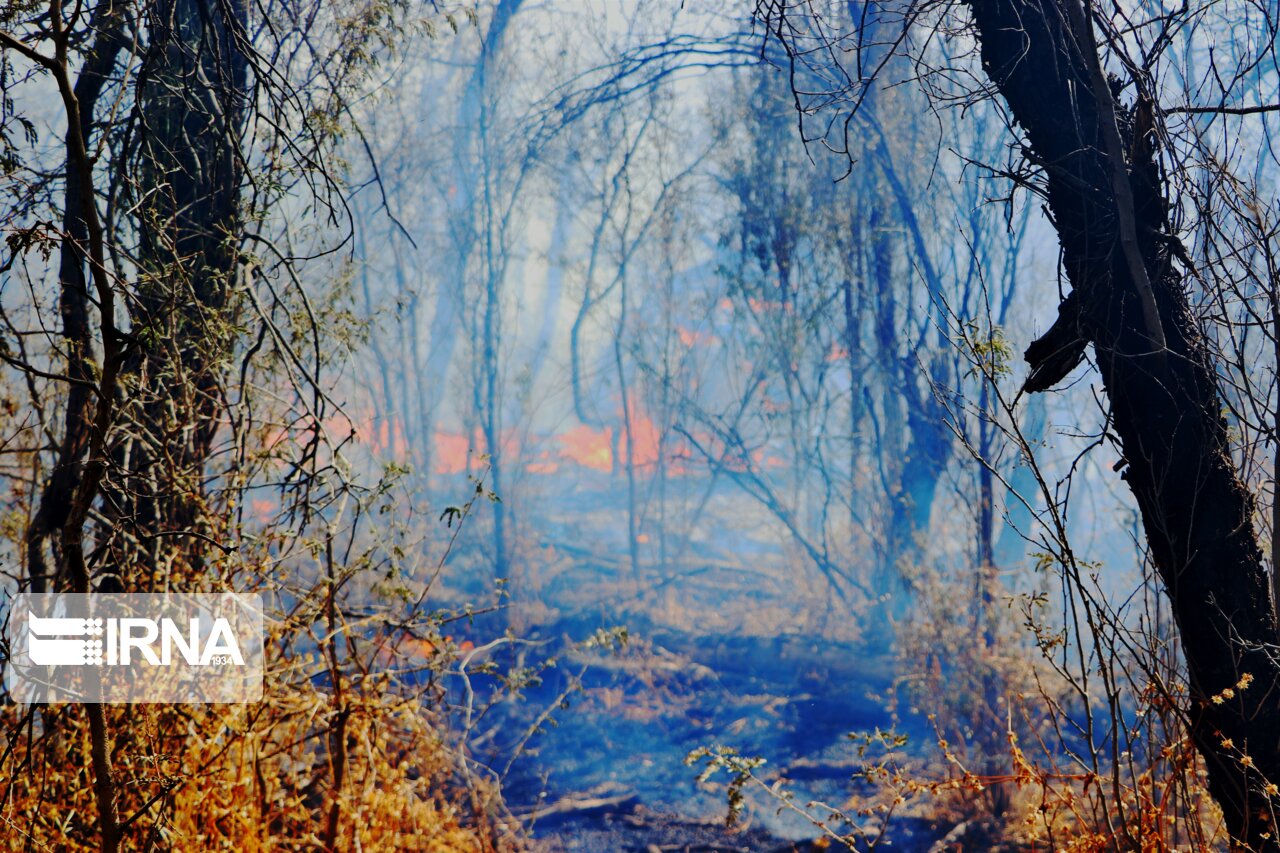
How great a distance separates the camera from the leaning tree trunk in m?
2.44

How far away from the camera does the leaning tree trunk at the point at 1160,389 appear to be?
Answer: 2441 mm

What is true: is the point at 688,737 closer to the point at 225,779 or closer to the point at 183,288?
the point at 225,779

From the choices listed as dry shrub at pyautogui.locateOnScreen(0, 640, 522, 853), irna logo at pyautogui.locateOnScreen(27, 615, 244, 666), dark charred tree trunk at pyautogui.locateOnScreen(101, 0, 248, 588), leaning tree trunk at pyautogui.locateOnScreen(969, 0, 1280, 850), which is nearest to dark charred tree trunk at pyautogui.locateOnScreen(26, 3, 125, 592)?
dark charred tree trunk at pyautogui.locateOnScreen(101, 0, 248, 588)

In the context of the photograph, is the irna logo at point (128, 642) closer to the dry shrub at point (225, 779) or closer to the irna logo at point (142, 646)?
the irna logo at point (142, 646)

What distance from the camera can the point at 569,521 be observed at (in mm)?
23359

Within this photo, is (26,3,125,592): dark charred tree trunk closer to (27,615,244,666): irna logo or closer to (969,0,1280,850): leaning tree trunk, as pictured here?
(27,615,244,666): irna logo

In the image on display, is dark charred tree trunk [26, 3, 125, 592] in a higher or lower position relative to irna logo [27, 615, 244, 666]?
higher

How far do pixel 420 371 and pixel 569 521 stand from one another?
663 centimetres

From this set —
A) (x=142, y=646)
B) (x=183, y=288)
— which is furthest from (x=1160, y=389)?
(x=142, y=646)

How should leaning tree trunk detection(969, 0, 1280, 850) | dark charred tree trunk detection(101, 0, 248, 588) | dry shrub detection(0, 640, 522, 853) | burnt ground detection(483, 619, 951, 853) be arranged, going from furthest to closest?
burnt ground detection(483, 619, 951, 853), dark charred tree trunk detection(101, 0, 248, 588), dry shrub detection(0, 640, 522, 853), leaning tree trunk detection(969, 0, 1280, 850)

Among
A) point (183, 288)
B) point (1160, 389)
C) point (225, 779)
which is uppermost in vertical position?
point (183, 288)

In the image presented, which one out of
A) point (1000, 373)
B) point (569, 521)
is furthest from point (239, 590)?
point (569, 521)

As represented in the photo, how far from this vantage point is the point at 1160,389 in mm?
2535

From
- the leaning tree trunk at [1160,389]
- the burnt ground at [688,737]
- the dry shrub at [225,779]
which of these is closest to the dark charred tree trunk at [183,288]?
the dry shrub at [225,779]
